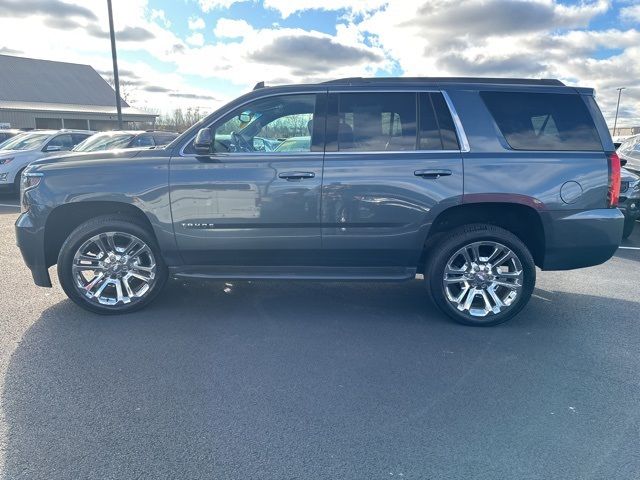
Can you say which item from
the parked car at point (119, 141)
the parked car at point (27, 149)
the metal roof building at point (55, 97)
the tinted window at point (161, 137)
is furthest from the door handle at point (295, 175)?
the metal roof building at point (55, 97)

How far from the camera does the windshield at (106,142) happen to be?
34.6ft

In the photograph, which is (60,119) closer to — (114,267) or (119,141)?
(119,141)

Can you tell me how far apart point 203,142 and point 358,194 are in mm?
1396

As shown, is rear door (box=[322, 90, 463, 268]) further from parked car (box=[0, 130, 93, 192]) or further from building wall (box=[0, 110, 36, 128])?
building wall (box=[0, 110, 36, 128])

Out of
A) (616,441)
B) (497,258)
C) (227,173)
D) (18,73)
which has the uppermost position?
(18,73)

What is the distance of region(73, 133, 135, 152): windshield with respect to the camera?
10.5 metres

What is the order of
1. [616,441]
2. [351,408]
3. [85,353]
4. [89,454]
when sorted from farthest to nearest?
[85,353], [351,408], [616,441], [89,454]

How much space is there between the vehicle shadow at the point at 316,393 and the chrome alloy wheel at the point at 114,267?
0.25m

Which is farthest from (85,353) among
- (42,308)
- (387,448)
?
(387,448)

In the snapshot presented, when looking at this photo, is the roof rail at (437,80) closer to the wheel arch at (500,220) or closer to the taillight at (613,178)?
the taillight at (613,178)

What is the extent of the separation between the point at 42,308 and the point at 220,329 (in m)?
1.81

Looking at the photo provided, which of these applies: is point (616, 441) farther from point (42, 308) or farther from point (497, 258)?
point (42, 308)

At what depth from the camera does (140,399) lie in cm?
302

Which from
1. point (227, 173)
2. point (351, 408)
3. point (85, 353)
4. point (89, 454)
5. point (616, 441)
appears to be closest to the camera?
point (89, 454)
